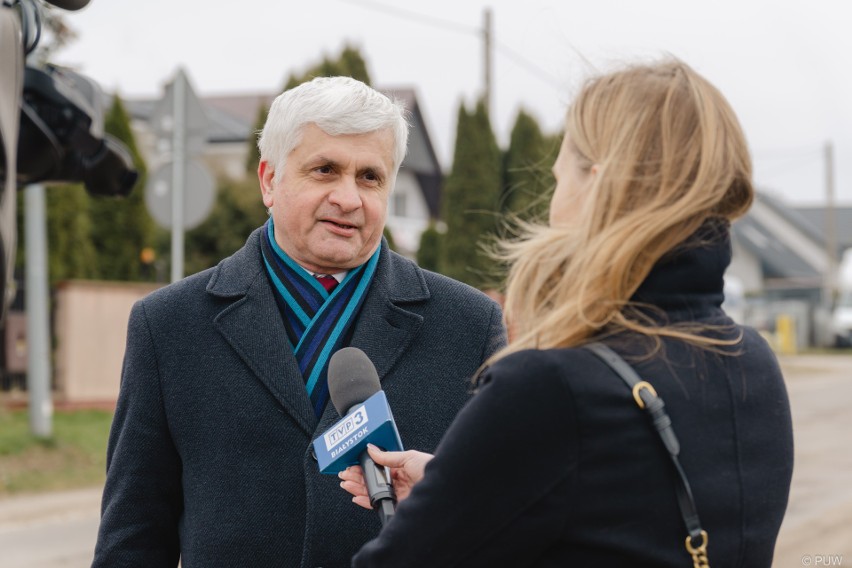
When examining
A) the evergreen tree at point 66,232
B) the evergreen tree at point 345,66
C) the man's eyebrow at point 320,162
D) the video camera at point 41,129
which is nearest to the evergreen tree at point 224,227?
the evergreen tree at point 345,66

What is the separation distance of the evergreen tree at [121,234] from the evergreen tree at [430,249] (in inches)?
267

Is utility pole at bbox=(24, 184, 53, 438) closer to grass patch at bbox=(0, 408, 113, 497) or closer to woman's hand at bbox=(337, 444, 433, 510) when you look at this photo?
grass patch at bbox=(0, 408, 113, 497)

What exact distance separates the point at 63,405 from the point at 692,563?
12.9m

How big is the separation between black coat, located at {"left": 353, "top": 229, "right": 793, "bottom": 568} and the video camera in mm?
1576

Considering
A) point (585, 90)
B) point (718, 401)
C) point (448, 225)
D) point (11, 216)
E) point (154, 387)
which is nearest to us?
point (718, 401)

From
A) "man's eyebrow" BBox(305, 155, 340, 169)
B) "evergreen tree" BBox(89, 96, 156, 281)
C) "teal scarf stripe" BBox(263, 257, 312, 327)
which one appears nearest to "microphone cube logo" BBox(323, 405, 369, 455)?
"teal scarf stripe" BBox(263, 257, 312, 327)

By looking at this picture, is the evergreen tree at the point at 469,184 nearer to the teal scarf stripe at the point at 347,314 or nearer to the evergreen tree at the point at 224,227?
the evergreen tree at the point at 224,227

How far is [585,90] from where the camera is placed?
1.92 metres

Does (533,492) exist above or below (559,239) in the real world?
below

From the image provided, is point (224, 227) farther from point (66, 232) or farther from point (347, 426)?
point (347, 426)

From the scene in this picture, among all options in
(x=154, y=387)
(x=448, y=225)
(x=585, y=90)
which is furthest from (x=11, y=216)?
(x=448, y=225)

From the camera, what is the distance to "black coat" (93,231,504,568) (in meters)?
2.54

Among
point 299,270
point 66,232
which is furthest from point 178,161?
point 66,232

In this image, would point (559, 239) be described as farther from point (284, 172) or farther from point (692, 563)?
point (284, 172)
